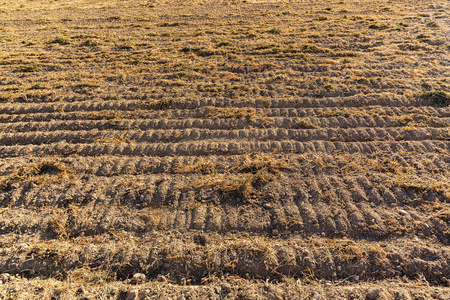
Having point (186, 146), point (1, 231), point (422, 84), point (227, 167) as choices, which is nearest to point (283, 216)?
point (227, 167)

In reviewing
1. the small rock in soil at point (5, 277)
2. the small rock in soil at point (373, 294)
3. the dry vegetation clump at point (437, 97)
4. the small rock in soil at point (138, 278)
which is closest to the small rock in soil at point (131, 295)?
the small rock in soil at point (138, 278)

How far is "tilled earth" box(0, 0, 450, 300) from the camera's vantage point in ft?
11.6

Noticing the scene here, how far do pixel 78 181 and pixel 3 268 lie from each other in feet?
5.52

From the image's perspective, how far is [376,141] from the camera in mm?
5445

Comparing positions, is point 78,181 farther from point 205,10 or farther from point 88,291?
point 205,10

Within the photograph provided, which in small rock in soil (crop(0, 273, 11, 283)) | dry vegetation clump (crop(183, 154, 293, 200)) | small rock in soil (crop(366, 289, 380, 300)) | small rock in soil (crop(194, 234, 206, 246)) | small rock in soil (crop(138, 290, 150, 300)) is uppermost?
dry vegetation clump (crop(183, 154, 293, 200))

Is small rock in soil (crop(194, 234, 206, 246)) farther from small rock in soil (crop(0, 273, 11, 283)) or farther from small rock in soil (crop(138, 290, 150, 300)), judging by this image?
small rock in soil (crop(0, 273, 11, 283))

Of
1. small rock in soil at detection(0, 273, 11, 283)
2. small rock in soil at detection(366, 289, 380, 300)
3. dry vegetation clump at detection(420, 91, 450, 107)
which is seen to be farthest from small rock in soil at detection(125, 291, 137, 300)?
dry vegetation clump at detection(420, 91, 450, 107)

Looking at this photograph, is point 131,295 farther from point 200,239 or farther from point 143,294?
point 200,239

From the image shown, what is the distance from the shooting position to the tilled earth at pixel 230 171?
3.54 metres

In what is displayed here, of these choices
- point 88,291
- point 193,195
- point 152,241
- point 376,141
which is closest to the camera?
point 88,291

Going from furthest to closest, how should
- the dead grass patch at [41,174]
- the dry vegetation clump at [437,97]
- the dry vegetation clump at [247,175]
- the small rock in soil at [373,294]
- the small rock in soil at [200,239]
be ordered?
1. the dry vegetation clump at [437,97]
2. the dead grass patch at [41,174]
3. the dry vegetation clump at [247,175]
4. the small rock in soil at [200,239]
5. the small rock in soil at [373,294]

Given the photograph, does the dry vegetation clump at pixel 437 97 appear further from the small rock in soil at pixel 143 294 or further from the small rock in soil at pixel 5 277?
the small rock in soil at pixel 5 277

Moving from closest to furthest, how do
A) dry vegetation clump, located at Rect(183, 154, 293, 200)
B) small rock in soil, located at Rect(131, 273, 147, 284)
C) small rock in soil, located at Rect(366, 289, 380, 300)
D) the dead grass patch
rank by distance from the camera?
small rock in soil, located at Rect(366, 289, 380, 300) < small rock in soil, located at Rect(131, 273, 147, 284) < dry vegetation clump, located at Rect(183, 154, 293, 200) < the dead grass patch
